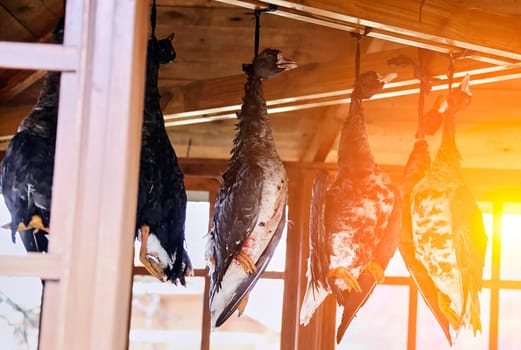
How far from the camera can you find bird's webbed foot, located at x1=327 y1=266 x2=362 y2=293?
1.31 m

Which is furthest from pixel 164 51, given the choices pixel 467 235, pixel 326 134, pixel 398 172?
pixel 398 172

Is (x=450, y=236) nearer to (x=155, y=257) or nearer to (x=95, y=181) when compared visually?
(x=155, y=257)

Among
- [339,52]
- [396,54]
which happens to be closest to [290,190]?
[339,52]

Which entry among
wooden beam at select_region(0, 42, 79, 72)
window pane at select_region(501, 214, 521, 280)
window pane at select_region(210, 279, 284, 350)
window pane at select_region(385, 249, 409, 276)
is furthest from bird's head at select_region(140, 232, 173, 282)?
window pane at select_region(501, 214, 521, 280)

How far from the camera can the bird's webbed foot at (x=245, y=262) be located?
4.07ft

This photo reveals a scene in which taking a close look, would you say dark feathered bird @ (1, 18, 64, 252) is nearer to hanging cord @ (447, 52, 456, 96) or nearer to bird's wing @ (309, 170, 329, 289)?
bird's wing @ (309, 170, 329, 289)

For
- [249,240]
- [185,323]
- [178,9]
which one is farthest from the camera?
[185,323]

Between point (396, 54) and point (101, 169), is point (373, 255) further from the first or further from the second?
point (101, 169)

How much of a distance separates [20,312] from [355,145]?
2.25ft

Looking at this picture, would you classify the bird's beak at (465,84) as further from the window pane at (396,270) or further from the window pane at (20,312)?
the window pane at (396,270)

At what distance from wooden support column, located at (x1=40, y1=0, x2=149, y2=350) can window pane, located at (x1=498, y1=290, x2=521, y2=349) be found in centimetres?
225

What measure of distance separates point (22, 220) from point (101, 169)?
0.36 meters

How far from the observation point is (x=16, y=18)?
1.65 metres

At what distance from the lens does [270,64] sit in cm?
127
